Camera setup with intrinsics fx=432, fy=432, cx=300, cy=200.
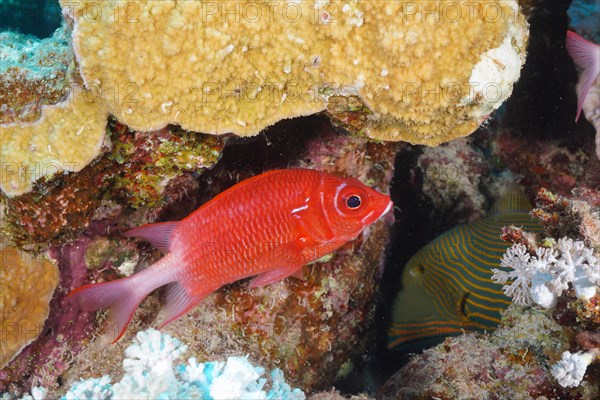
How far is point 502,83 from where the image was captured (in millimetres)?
2582

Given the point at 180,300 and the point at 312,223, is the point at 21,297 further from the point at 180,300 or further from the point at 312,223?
the point at 312,223

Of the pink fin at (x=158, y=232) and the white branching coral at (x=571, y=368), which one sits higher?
the pink fin at (x=158, y=232)

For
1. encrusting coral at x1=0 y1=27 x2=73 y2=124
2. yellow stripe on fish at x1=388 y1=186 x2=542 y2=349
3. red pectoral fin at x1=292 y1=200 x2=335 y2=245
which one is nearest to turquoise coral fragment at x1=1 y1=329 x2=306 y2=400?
red pectoral fin at x1=292 y1=200 x2=335 y2=245

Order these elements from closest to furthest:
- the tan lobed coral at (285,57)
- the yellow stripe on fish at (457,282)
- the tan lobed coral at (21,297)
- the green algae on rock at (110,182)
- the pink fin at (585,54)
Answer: the tan lobed coral at (285,57)
the green algae on rock at (110,182)
the tan lobed coral at (21,297)
the pink fin at (585,54)
the yellow stripe on fish at (457,282)

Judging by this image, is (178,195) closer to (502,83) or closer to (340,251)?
(340,251)

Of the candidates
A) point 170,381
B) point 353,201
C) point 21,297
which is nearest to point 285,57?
point 353,201

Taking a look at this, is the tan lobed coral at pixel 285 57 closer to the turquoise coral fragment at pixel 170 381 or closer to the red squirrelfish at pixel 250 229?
the red squirrelfish at pixel 250 229

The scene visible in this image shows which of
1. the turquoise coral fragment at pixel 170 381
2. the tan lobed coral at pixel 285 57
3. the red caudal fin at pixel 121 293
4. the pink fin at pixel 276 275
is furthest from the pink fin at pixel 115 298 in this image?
the tan lobed coral at pixel 285 57

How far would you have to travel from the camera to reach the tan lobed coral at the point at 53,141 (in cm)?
235

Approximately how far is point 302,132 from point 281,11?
149cm

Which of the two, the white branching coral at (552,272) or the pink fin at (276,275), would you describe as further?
the pink fin at (276,275)

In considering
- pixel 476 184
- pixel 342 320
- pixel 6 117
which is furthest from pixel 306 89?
pixel 476 184

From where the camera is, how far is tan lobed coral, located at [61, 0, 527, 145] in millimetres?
2266

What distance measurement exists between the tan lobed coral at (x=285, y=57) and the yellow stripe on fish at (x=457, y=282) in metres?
2.23
